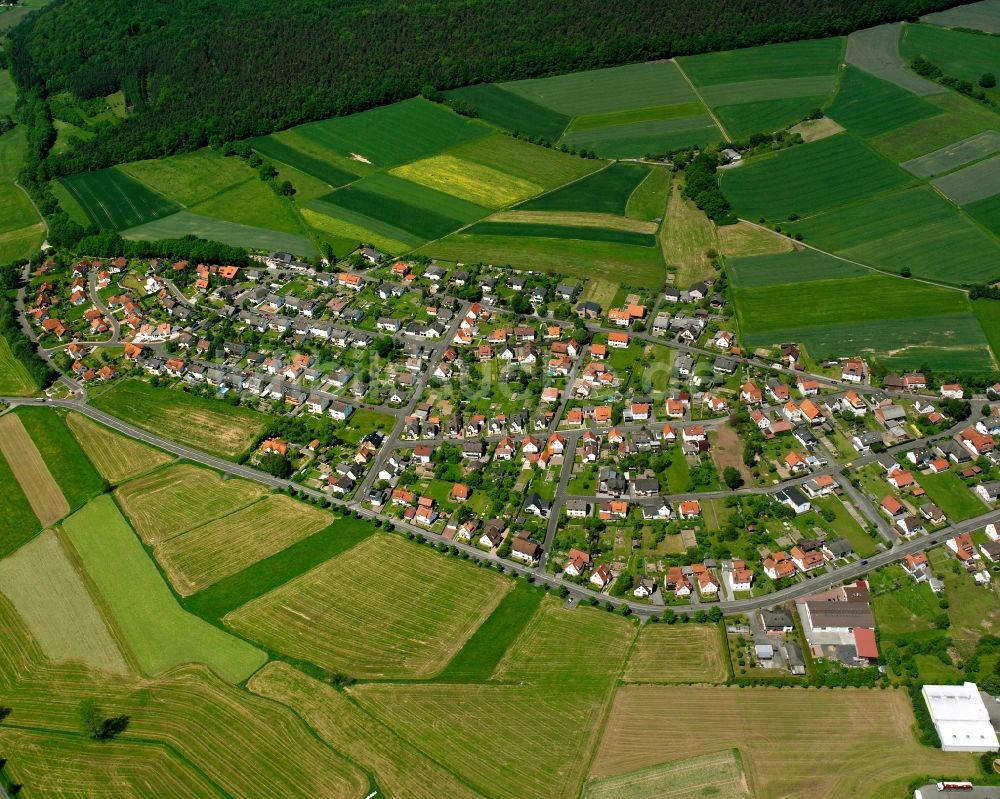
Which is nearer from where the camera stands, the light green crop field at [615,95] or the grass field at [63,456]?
the grass field at [63,456]

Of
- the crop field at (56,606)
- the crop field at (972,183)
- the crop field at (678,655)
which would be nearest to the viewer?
the crop field at (678,655)

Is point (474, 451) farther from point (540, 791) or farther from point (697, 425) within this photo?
point (540, 791)

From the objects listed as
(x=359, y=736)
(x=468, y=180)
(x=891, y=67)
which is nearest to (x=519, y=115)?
(x=468, y=180)

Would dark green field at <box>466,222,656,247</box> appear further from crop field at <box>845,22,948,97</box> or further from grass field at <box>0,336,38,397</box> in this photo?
crop field at <box>845,22,948,97</box>

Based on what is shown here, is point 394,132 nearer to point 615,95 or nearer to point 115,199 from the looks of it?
point 615,95

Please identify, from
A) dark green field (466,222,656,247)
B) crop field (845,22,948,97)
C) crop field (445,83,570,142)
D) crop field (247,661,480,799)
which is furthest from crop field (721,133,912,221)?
crop field (247,661,480,799)

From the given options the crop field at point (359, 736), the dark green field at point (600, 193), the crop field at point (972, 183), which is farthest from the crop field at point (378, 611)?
the crop field at point (972, 183)

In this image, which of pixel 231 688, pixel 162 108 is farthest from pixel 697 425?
pixel 162 108

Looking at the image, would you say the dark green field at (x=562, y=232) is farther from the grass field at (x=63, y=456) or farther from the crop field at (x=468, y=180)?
the grass field at (x=63, y=456)
